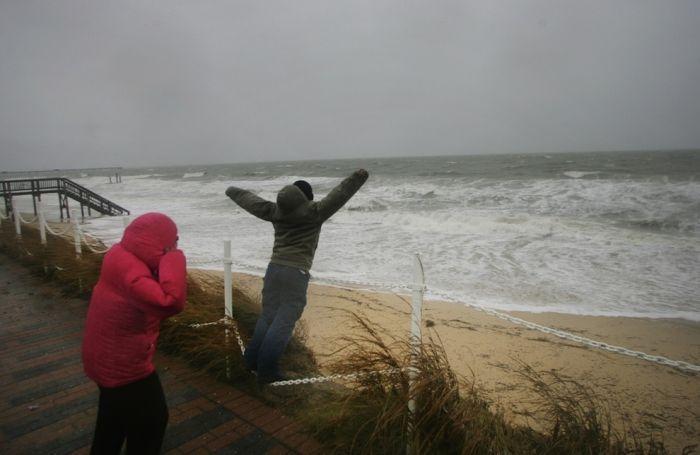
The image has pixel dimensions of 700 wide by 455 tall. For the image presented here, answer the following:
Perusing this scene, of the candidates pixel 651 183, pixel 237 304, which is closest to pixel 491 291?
pixel 237 304

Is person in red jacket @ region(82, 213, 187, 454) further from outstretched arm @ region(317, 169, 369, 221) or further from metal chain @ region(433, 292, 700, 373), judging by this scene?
metal chain @ region(433, 292, 700, 373)

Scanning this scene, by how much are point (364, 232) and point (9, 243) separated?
1029cm

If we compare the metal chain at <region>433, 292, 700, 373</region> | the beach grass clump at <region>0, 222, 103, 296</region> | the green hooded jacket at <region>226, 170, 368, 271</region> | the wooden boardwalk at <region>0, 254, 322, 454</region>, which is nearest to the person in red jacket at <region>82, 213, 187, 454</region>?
the wooden boardwalk at <region>0, 254, 322, 454</region>

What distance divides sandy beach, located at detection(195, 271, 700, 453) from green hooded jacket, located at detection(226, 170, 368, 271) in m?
1.30

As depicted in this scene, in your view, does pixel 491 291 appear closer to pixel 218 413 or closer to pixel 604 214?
pixel 218 413

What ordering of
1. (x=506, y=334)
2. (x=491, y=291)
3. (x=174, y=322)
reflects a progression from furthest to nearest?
(x=491, y=291) < (x=506, y=334) < (x=174, y=322)

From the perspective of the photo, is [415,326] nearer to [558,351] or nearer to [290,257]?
[290,257]

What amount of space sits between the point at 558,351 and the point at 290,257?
4179 mm

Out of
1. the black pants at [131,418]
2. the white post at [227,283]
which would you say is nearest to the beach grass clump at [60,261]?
the white post at [227,283]

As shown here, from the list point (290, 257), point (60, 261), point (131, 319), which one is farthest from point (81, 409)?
point (60, 261)

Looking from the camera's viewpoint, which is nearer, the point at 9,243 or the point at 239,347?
the point at 239,347

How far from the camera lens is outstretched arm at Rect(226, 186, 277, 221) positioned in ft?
10.6

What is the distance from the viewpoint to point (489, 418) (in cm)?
239

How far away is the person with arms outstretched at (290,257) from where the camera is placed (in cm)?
291
